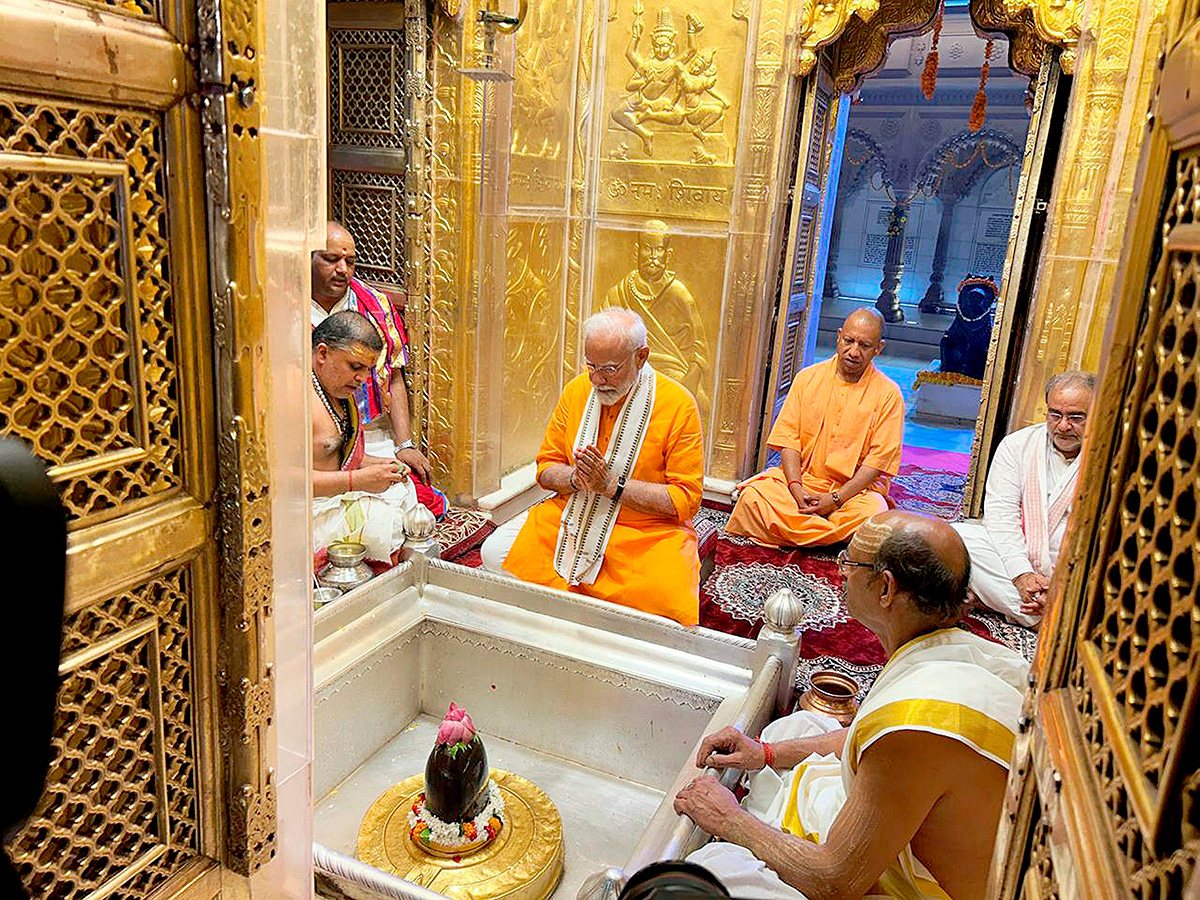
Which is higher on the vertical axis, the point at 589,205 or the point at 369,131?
the point at 369,131

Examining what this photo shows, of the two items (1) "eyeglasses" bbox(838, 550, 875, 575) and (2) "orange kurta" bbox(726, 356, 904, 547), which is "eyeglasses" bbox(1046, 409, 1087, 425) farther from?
(1) "eyeglasses" bbox(838, 550, 875, 575)

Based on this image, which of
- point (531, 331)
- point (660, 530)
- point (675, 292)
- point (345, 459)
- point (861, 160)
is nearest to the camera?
point (660, 530)

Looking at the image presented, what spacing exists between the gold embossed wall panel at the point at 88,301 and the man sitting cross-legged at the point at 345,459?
2.40 meters

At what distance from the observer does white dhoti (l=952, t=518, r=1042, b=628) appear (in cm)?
365

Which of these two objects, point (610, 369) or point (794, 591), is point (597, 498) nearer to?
point (610, 369)

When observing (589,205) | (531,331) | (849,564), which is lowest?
(849,564)

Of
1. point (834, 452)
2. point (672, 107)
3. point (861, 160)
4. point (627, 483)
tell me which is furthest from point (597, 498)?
point (861, 160)

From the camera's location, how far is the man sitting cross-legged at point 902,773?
1484mm

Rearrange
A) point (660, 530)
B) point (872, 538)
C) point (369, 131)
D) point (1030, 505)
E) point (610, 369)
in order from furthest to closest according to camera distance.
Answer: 1. point (369, 131)
2. point (1030, 505)
3. point (660, 530)
4. point (610, 369)
5. point (872, 538)

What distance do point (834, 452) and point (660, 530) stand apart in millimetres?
1671

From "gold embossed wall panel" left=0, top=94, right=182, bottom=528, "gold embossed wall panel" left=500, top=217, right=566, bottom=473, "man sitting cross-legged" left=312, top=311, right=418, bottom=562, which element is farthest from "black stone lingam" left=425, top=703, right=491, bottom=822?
"gold embossed wall panel" left=500, top=217, right=566, bottom=473

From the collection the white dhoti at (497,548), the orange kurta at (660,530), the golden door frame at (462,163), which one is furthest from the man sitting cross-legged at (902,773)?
the golden door frame at (462,163)

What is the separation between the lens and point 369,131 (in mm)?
4512

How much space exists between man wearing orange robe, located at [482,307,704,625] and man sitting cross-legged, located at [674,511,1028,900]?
1248 mm
